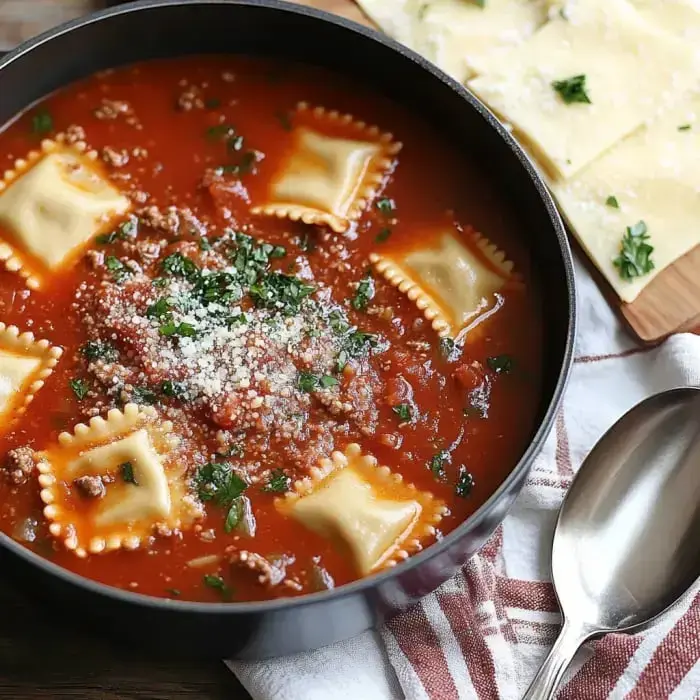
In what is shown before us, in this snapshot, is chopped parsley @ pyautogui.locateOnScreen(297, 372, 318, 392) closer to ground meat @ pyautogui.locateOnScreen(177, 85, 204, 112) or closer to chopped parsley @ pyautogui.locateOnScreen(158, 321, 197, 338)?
chopped parsley @ pyautogui.locateOnScreen(158, 321, 197, 338)

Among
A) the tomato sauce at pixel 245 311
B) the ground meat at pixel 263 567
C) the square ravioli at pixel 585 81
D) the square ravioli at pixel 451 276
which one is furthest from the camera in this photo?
the square ravioli at pixel 585 81

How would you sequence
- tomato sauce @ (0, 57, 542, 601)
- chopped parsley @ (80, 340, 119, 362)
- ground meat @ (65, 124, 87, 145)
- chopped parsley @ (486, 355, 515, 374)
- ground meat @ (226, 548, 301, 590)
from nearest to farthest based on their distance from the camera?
ground meat @ (226, 548, 301, 590)
tomato sauce @ (0, 57, 542, 601)
chopped parsley @ (80, 340, 119, 362)
chopped parsley @ (486, 355, 515, 374)
ground meat @ (65, 124, 87, 145)

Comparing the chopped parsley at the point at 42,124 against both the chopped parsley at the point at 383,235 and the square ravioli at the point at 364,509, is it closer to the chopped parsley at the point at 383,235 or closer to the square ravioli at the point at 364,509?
the chopped parsley at the point at 383,235

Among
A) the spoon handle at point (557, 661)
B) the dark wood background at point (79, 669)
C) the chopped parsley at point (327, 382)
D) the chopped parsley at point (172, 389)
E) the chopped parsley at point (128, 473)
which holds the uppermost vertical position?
the chopped parsley at point (327, 382)

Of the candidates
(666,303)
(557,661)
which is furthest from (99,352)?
(666,303)

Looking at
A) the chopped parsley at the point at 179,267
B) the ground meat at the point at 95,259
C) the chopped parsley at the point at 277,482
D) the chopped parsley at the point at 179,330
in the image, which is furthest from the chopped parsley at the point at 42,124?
the chopped parsley at the point at 277,482

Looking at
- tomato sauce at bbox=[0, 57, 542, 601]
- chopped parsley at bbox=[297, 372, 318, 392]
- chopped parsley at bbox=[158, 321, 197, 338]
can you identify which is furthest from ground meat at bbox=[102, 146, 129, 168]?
chopped parsley at bbox=[297, 372, 318, 392]
